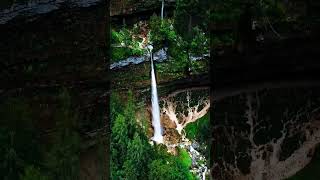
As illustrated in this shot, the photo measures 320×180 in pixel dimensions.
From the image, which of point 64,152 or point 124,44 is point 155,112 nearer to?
point 124,44

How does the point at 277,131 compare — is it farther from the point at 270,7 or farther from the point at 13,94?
the point at 13,94

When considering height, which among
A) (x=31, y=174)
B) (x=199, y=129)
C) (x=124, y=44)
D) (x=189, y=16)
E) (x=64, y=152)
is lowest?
(x=31, y=174)

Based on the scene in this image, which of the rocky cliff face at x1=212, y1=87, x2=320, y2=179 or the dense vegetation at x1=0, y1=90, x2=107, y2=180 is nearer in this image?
the dense vegetation at x1=0, y1=90, x2=107, y2=180

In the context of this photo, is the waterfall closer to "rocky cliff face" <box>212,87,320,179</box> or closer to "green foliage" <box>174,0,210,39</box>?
"green foliage" <box>174,0,210,39</box>

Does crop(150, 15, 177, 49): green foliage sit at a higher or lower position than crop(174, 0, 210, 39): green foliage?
lower

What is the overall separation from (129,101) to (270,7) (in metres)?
0.91

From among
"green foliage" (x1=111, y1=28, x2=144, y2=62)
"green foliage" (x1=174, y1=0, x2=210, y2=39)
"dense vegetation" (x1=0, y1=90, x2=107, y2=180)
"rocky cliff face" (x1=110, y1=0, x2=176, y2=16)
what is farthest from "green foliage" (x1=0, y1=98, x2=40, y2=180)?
"green foliage" (x1=174, y1=0, x2=210, y2=39)

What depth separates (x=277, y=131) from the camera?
333 centimetres

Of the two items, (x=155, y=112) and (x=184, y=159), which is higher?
(x=155, y=112)

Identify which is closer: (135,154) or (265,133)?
(135,154)

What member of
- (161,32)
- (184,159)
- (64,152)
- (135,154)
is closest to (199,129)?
(184,159)

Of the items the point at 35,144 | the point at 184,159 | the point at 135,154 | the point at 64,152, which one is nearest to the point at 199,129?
the point at 184,159

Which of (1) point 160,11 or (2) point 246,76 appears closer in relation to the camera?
(1) point 160,11

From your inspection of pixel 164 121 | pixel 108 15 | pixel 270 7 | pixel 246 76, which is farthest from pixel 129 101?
pixel 270 7
